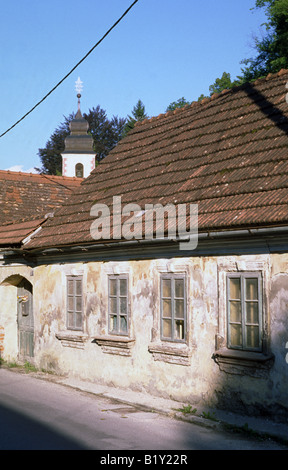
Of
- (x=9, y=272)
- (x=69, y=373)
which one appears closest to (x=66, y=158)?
(x=9, y=272)

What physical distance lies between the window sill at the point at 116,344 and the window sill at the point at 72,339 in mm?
511

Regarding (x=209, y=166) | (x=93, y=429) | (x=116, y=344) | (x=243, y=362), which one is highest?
(x=209, y=166)

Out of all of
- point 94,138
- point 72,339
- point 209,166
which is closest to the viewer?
point 209,166

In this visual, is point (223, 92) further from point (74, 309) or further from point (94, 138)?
point (94, 138)

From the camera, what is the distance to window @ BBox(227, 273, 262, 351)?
8258 mm

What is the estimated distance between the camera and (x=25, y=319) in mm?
15391

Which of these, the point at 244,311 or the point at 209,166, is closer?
the point at 244,311

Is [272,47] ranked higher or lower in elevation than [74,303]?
higher

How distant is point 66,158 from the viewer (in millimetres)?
46719

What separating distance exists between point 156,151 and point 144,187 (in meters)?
1.45

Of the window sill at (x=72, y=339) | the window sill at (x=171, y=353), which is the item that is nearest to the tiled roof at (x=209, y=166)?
the window sill at (x=72, y=339)

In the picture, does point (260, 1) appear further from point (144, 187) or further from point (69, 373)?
point (69, 373)

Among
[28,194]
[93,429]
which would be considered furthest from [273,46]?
[93,429]

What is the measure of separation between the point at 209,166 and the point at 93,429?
5052 millimetres
